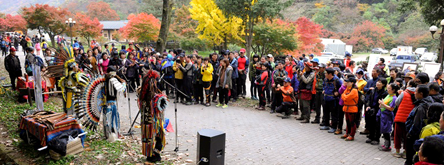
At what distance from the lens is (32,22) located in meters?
32.6

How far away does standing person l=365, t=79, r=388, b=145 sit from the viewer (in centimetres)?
710

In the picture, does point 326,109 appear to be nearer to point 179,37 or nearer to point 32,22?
point 179,37

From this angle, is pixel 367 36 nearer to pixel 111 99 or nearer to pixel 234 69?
pixel 234 69

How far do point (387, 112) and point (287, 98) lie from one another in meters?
3.29

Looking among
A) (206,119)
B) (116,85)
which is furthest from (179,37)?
(116,85)

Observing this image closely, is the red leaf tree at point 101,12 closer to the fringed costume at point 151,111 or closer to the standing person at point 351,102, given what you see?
the fringed costume at point 151,111

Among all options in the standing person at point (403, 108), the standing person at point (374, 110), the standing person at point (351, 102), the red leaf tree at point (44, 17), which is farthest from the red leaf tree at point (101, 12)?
the standing person at point (403, 108)

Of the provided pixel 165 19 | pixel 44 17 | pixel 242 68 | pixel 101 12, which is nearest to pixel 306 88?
pixel 242 68

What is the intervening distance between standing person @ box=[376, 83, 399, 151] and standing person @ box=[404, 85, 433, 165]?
3.44 ft

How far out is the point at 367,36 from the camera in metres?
46.0

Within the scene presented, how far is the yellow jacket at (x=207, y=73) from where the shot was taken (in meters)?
10.9

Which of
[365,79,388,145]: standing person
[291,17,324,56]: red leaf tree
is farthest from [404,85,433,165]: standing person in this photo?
[291,17,324,56]: red leaf tree

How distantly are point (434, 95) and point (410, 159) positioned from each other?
4.19 ft

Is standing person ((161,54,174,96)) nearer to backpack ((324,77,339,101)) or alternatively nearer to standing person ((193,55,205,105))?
standing person ((193,55,205,105))
